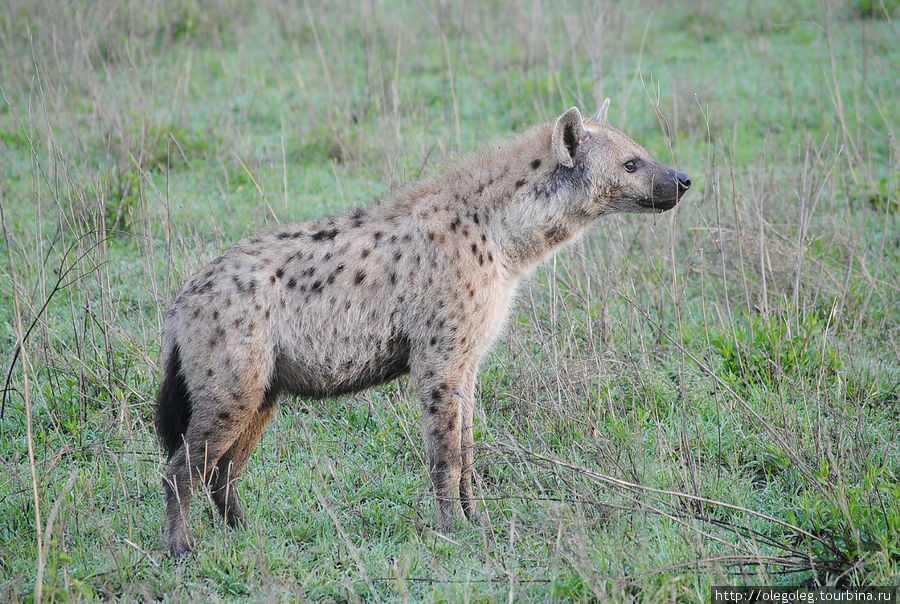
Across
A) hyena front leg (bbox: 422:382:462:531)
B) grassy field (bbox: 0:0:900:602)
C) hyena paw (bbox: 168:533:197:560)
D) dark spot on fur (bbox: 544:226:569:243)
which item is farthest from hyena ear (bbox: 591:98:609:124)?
hyena paw (bbox: 168:533:197:560)

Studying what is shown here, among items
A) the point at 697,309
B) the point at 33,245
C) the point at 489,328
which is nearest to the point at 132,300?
the point at 33,245

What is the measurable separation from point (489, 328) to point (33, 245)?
275cm

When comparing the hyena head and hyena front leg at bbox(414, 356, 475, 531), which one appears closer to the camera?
hyena front leg at bbox(414, 356, 475, 531)

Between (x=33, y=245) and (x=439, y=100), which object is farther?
(x=439, y=100)

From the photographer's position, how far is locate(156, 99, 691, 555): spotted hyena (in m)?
3.12

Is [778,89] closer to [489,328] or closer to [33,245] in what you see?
[489,328]

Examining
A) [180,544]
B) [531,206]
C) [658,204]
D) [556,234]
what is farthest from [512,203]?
[180,544]

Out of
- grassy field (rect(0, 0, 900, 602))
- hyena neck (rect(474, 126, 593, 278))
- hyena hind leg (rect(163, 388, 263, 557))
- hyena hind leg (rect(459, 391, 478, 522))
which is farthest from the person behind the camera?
hyena neck (rect(474, 126, 593, 278))

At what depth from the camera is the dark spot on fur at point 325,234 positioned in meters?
3.37

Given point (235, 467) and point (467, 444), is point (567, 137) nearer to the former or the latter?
point (467, 444)

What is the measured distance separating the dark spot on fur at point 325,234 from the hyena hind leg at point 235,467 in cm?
60

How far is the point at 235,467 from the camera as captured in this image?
11.2 ft

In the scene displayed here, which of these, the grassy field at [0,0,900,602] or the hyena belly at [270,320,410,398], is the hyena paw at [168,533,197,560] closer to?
the grassy field at [0,0,900,602]

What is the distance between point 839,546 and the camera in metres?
2.89
